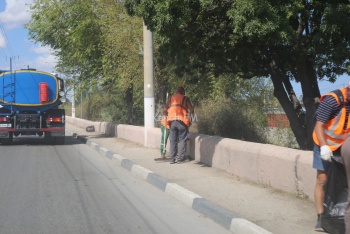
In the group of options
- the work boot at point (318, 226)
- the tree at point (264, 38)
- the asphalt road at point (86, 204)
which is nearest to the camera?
the work boot at point (318, 226)

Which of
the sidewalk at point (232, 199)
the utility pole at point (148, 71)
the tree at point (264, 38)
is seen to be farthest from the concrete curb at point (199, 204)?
the utility pole at point (148, 71)

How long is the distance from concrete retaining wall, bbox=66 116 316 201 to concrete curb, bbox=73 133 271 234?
52.2 inches

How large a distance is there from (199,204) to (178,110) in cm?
420

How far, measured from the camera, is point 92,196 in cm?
791

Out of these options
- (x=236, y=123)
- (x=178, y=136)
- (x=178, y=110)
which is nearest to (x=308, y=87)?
(x=236, y=123)

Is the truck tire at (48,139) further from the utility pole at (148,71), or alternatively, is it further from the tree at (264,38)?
the tree at (264,38)

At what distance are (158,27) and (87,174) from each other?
3833mm

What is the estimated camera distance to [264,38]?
8.89 meters

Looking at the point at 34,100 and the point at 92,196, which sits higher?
the point at 34,100

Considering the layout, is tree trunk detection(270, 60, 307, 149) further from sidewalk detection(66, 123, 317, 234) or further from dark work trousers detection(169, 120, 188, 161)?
dark work trousers detection(169, 120, 188, 161)

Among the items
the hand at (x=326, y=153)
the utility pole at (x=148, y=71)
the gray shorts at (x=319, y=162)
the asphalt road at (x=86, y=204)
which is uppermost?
the utility pole at (x=148, y=71)

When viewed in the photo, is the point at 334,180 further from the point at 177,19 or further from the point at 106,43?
the point at 106,43

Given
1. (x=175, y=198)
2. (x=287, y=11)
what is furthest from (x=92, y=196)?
(x=287, y=11)

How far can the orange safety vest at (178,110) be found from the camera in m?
10.5
